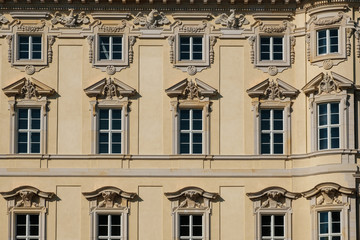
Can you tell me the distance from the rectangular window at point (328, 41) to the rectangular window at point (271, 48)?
5.84ft

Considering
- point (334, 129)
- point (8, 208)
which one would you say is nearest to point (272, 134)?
point (334, 129)

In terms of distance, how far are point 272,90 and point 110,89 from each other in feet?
22.1

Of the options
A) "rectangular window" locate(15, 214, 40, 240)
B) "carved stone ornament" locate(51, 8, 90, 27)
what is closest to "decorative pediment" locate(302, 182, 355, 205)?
"rectangular window" locate(15, 214, 40, 240)

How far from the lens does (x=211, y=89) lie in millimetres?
60125

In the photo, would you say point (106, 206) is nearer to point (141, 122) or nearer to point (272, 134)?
point (141, 122)

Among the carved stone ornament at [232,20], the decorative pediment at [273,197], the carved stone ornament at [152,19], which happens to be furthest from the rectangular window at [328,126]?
the carved stone ornament at [152,19]

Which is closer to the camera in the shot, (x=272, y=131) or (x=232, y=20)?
(x=272, y=131)

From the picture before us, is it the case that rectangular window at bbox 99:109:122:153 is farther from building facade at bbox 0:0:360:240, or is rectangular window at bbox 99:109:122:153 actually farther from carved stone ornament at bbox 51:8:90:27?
carved stone ornament at bbox 51:8:90:27

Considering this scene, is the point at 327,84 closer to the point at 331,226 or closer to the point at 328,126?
the point at 328,126

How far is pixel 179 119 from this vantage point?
2370 inches

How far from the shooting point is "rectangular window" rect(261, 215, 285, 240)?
59.4m

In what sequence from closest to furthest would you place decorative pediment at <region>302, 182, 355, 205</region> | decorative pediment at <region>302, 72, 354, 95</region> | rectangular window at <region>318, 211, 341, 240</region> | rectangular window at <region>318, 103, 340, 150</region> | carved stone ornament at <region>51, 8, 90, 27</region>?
decorative pediment at <region>302, 182, 355, 205</region>
rectangular window at <region>318, 211, 341, 240</region>
decorative pediment at <region>302, 72, 354, 95</region>
rectangular window at <region>318, 103, 340, 150</region>
carved stone ornament at <region>51, 8, 90, 27</region>

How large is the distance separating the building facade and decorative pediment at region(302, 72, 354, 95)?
0.06 m

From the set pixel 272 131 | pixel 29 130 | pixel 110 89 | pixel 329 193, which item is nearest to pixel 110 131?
pixel 110 89
